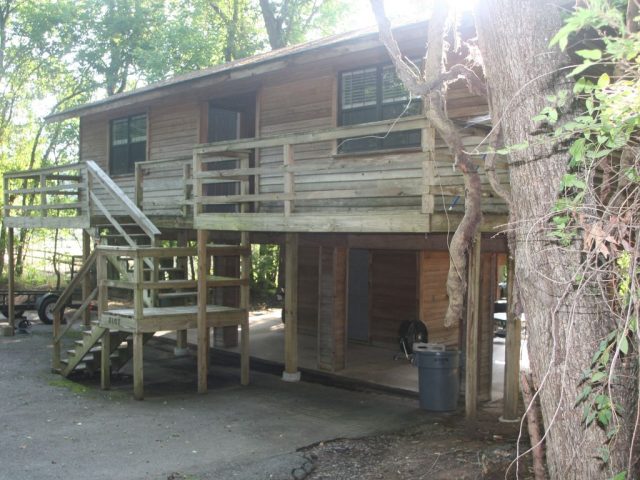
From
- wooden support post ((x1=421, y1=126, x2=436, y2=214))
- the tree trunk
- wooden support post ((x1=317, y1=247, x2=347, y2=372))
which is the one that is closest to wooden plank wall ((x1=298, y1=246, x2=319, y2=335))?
wooden support post ((x1=317, y1=247, x2=347, y2=372))

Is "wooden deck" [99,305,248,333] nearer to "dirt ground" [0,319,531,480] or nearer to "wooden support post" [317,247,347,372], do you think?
"dirt ground" [0,319,531,480]

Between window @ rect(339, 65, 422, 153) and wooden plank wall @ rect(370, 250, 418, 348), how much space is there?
15.1 feet

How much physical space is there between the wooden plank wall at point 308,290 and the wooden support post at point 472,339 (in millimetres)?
8269

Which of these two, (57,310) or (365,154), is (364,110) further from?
(57,310)

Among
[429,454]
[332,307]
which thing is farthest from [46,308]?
[429,454]

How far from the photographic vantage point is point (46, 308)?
1908cm

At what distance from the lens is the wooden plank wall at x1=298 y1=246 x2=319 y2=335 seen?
58.5ft

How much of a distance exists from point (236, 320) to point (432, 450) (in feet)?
16.7

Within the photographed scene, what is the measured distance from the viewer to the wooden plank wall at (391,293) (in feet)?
51.0

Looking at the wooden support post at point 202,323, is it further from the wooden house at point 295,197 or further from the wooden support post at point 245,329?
the wooden support post at point 245,329

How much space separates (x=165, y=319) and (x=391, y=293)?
6408mm

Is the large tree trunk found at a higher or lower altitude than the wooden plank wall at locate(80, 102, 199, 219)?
lower

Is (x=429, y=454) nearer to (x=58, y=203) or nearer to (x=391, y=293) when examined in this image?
(x=391, y=293)

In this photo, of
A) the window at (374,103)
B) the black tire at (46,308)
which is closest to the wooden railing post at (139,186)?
the window at (374,103)
